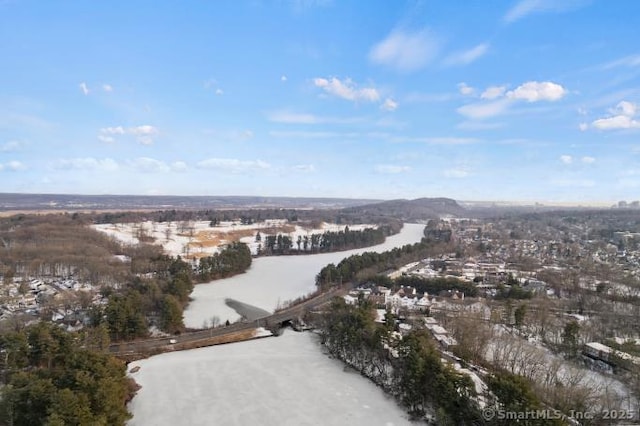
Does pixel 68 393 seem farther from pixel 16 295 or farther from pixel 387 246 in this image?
pixel 387 246

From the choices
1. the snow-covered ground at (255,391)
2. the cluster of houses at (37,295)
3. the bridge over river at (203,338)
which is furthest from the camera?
the cluster of houses at (37,295)

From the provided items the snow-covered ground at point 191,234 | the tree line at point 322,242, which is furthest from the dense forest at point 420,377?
the tree line at point 322,242

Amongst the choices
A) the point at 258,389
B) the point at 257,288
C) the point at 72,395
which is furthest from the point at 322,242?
the point at 72,395

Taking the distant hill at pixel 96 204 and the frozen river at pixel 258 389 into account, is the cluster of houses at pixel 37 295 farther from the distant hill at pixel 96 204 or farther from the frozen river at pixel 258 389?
the distant hill at pixel 96 204

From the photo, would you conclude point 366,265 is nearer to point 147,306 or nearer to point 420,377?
point 147,306

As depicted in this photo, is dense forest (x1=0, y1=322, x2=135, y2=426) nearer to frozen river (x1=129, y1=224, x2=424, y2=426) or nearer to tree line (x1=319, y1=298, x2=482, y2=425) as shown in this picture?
frozen river (x1=129, y1=224, x2=424, y2=426)

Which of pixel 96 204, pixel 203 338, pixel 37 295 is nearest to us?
pixel 203 338

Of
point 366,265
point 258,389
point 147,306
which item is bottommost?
point 258,389
